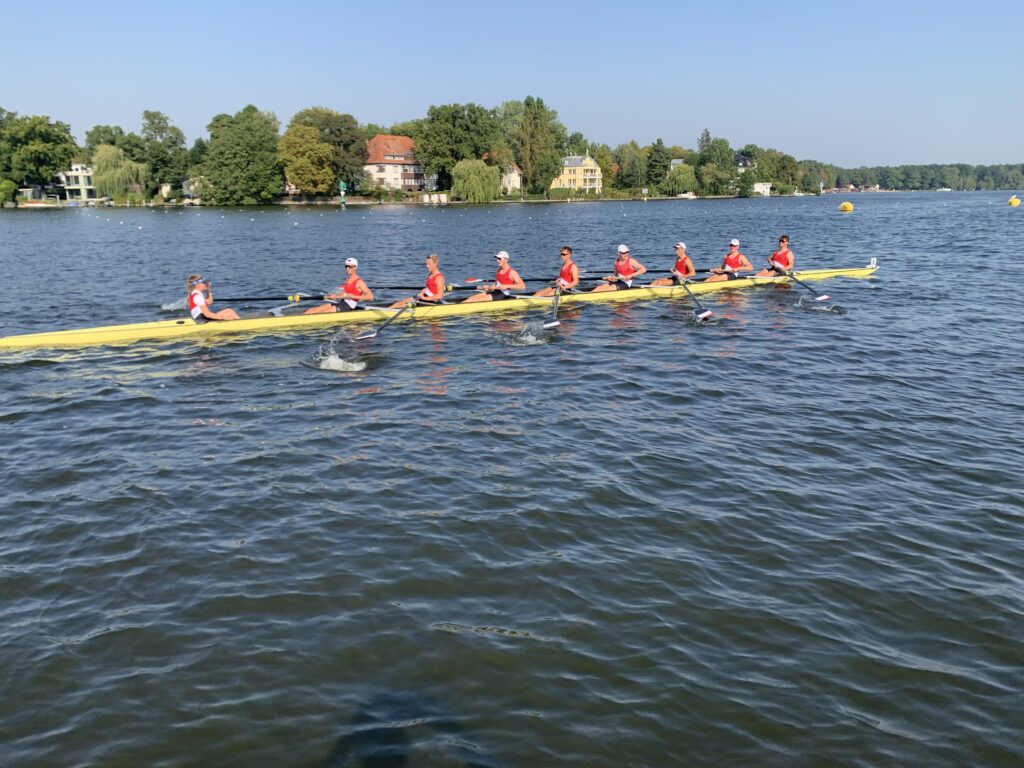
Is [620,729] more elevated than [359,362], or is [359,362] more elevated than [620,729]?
[359,362]

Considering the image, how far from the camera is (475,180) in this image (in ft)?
364

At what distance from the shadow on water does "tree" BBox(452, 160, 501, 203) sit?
110 meters

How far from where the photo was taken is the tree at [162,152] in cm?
11600

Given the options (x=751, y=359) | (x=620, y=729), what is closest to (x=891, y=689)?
(x=620, y=729)

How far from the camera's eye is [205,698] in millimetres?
5926

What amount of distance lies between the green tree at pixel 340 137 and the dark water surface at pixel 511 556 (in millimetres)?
107214

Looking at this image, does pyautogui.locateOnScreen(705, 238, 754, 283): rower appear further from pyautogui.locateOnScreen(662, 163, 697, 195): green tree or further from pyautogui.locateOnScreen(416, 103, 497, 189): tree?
pyautogui.locateOnScreen(662, 163, 697, 195): green tree

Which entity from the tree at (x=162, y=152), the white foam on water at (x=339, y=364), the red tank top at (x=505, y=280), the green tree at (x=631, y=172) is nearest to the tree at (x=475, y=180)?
the tree at (x=162, y=152)

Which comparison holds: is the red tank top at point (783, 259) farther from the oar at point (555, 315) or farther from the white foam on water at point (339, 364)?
the white foam on water at point (339, 364)

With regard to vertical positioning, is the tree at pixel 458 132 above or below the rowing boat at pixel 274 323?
above

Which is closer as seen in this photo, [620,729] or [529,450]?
[620,729]

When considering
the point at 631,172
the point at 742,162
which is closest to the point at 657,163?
the point at 631,172

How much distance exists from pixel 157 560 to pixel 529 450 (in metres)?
5.17

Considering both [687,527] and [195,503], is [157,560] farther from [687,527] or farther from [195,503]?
[687,527]
